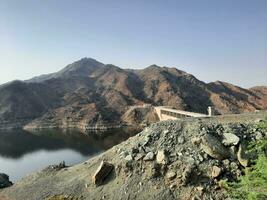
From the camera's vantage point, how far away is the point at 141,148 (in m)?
36.1

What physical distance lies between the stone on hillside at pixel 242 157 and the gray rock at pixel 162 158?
721 cm

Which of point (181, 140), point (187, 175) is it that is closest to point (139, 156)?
point (181, 140)

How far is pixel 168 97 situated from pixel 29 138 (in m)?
76.5

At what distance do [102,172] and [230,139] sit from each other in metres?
14.4

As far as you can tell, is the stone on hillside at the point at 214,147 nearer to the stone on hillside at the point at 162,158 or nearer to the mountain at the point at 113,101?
the stone on hillside at the point at 162,158

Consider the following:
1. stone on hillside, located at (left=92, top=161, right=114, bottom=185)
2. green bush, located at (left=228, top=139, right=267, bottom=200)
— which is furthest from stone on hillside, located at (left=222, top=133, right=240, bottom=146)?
green bush, located at (left=228, top=139, right=267, bottom=200)

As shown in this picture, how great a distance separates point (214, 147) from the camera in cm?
3234

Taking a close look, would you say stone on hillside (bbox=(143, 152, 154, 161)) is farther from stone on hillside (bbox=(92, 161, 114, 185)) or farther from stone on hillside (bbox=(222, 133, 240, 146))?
stone on hillside (bbox=(222, 133, 240, 146))

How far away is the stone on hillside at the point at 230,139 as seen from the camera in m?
32.4

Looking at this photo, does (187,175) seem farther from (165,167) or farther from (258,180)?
(258,180)

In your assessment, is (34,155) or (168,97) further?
(168,97)

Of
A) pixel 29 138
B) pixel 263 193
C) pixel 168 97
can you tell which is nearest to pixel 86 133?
pixel 29 138

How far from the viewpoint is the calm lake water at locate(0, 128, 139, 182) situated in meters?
73.6

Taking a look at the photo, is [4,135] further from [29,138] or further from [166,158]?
[166,158]
